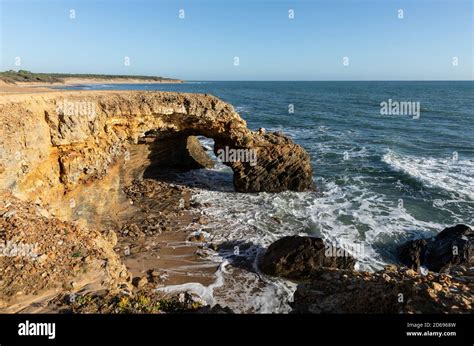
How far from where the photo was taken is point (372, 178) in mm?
25047

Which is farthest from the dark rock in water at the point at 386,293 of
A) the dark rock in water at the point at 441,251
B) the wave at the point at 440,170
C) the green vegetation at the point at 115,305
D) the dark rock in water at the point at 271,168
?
the wave at the point at 440,170

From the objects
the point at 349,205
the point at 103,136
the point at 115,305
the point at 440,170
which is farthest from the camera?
the point at 440,170

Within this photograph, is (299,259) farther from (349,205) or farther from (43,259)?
(43,259)

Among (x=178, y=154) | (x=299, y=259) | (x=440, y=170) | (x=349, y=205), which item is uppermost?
(x=178, y=154)

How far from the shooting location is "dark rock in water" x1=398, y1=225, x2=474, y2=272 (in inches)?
546

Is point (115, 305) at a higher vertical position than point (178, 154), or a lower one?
lower

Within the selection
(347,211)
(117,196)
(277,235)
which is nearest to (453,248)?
(347,211)

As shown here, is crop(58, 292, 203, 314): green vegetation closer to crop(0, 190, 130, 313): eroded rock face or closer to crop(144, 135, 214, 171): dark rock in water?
crop(0, 190, 130, 313): eroded rock face

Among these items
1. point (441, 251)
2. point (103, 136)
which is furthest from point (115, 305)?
point (441, 251)

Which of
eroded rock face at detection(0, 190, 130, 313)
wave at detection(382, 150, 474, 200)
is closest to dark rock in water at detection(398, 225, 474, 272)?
wave at detection(382, 150, 474, 200)

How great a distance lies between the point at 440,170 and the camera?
2605 cm

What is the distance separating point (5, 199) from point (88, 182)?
19.9 ft

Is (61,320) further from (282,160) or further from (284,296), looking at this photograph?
(282,160)

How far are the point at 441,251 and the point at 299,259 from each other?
252 inches
